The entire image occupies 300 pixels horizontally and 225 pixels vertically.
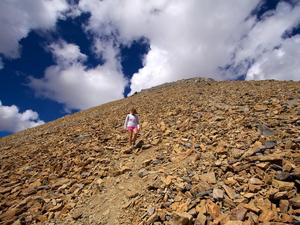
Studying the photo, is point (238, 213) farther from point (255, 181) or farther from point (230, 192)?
point (255, 181)

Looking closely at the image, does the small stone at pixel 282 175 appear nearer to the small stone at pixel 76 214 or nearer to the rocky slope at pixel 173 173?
the rocky slope at pixel 173 173

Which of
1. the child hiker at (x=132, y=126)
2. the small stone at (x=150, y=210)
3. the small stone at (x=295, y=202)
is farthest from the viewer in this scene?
the child hiker at (x=132, y=126)

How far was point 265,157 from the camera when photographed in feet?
25.1

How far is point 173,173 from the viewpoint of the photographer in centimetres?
831

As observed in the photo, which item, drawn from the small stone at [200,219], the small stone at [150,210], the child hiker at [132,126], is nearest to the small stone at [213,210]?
the small stone at [200,219]

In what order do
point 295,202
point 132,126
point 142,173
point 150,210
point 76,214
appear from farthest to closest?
point 132,126
point 142,173
point 76,214
point 150,210
point 295,202

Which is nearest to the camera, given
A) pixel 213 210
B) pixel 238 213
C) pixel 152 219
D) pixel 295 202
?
pixel 295 202

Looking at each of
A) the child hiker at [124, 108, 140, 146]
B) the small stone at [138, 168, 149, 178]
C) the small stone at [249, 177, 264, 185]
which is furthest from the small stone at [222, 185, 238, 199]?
the child hiker at [124, 108, 140, 146]

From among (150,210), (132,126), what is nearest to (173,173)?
(150,210)

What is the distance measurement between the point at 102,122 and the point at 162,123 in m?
5.48

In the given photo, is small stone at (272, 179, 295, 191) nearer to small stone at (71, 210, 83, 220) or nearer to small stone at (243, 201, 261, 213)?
small stone at (243, 201, 261, 213)

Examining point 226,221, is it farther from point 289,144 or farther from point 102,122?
point 102,122

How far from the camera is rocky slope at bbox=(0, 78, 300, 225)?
20.6ft

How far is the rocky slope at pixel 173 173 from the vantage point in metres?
6.27
